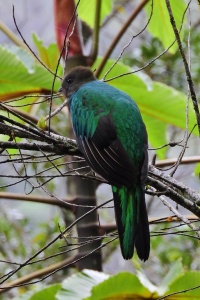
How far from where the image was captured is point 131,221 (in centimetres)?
232

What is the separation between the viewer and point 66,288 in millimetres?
2898

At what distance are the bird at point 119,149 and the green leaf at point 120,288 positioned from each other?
1.78 feet

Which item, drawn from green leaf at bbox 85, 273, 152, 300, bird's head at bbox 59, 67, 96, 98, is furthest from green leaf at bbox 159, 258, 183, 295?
bird's head at bbox 59, 67, 96, 98

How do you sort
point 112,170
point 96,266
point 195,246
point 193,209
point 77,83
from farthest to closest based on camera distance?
point 195,246 → point 96,266 → point 77,83 → point 112,170 → point 193,209

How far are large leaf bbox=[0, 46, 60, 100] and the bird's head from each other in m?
0.39

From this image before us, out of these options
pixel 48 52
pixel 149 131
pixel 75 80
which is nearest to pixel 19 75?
pixel 48 52

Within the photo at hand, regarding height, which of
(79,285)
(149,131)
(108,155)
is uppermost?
(149,131)

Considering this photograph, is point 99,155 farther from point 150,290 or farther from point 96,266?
point 96,266

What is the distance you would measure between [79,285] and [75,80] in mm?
873

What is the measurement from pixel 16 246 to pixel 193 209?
11.2 feet

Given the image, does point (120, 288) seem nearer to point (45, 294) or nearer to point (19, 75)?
point (45, 294)

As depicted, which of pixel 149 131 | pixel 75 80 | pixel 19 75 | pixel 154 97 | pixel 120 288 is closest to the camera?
pixel 120 288

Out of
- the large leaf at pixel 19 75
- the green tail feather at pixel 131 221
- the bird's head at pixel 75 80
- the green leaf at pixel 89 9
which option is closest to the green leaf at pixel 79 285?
the green tail feather at pixel 131 221

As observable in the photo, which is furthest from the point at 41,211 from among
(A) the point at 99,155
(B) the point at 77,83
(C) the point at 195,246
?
(A) the point at 99,155
